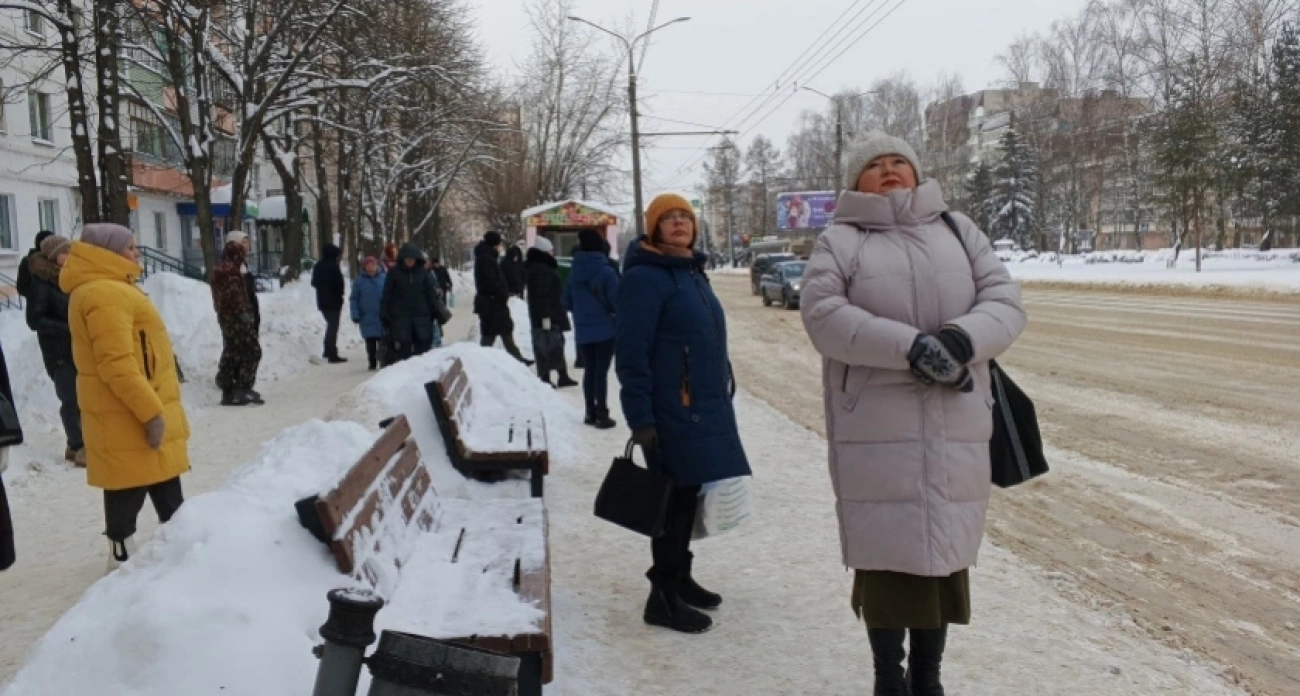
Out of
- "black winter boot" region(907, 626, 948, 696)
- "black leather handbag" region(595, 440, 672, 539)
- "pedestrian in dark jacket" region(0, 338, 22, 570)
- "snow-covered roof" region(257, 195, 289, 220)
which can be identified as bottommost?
"black winter boot" region(907, 626, 948, 696)

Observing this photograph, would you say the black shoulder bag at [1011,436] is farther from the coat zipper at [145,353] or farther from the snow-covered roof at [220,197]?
the snow-covered roof at [220,197]

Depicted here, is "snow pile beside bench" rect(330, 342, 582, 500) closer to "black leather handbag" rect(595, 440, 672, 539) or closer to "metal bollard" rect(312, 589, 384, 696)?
"black leather handbag" rect(595, 440, 672, 539)

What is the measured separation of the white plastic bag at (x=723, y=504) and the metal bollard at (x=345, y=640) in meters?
2.10

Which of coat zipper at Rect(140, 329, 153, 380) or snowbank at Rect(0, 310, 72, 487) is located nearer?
coat zipper at Rect(140, 329, 153, 380)

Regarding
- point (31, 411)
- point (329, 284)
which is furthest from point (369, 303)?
point (31, 411)

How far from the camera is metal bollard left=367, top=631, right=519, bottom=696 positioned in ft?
7.97

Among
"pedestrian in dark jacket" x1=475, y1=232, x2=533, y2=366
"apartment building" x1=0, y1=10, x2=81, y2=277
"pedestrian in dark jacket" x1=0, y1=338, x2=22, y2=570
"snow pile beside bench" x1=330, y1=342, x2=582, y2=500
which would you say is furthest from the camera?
"apartment building" x1=0, y1=10, x2=81, y2=277

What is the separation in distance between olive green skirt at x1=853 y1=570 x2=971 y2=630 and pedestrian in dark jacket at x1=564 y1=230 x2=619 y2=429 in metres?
6.32

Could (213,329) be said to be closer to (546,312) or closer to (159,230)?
(546,312)

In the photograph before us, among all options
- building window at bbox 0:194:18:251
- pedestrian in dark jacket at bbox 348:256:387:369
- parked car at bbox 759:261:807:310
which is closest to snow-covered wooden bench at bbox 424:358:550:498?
pedestrian in dark jacket at bbox 348:256:387:369

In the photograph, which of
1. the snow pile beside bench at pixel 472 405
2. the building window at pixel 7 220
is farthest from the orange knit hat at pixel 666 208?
the building window at pixel 7 220

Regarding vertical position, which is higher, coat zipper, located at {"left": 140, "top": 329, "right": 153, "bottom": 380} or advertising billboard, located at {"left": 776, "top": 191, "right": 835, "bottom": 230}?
advertising billboard, located at {"left": 776, "top": 191, "right": 835, "bottom": 230}

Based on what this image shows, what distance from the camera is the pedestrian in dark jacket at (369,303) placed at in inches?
586

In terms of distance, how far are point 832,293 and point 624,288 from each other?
53.0 inches
